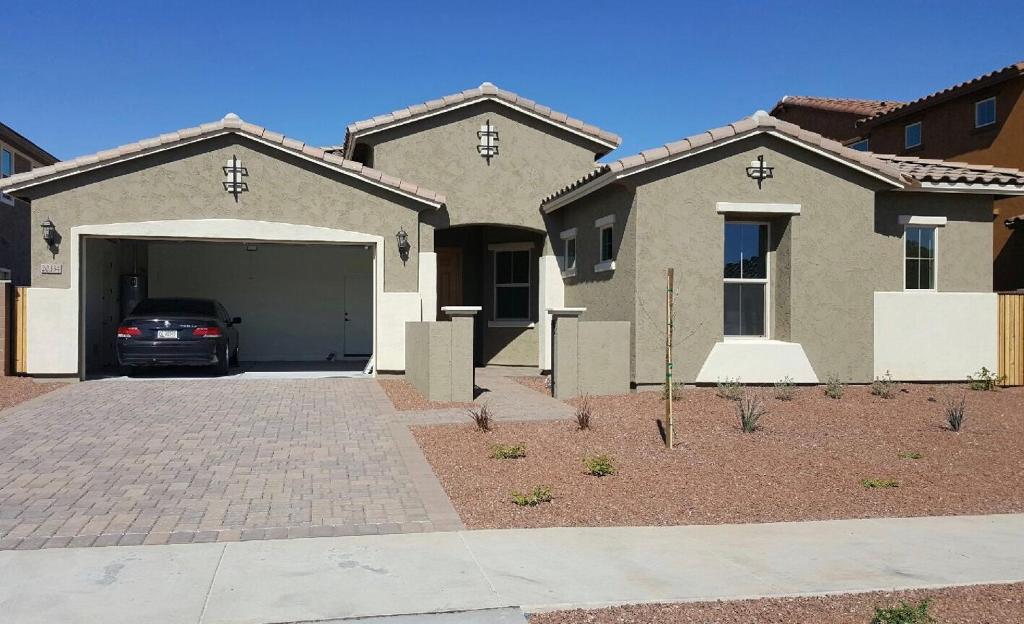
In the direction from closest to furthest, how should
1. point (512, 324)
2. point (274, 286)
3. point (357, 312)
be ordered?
point (512, 324)
point (274, 286)
point (357, 312)

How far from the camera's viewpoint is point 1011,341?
50.2ft

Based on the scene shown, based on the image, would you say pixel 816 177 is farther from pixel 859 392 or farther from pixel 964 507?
pixel 964 507

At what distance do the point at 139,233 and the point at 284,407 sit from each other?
4.90 metres

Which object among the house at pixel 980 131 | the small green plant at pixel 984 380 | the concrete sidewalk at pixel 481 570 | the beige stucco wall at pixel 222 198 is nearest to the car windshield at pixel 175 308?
the beige stucco wall at pixel 222 198

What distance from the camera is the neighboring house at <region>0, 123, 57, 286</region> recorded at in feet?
68.9

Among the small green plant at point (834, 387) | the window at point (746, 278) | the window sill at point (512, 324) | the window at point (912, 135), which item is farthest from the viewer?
the window at point (912, 135)

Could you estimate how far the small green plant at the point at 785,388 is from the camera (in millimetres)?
13234

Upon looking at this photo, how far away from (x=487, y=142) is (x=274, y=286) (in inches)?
264

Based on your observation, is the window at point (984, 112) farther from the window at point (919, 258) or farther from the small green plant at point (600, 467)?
the small green plant at point (600, 467)

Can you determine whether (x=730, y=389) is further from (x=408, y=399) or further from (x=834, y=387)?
(x=408, y=399)

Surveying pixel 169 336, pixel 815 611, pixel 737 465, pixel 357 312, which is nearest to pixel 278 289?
pixel 357 312

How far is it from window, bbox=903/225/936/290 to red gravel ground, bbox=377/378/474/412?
8215mm

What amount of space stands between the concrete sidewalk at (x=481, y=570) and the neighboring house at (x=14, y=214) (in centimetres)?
1797

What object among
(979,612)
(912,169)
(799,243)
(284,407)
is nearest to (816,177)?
(799,243)
